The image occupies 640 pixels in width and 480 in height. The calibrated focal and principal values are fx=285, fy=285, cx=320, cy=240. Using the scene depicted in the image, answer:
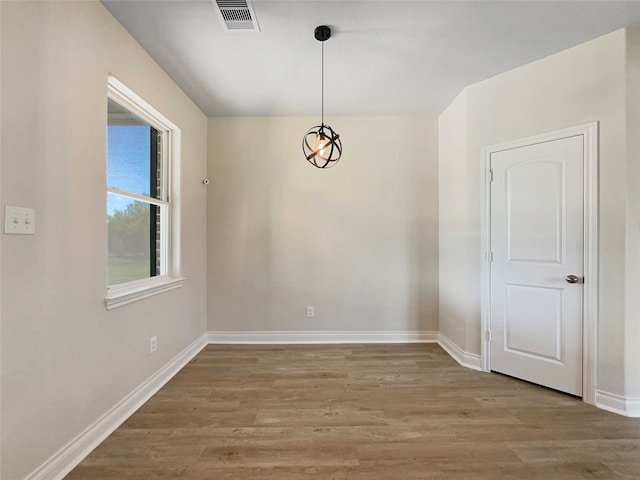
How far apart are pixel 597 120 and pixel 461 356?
2271 mm

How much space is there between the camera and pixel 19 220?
1279 millimetres

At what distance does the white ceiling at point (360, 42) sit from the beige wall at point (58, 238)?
386 millimetres

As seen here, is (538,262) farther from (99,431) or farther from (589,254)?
(99,431)

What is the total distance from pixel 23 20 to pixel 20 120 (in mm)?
457

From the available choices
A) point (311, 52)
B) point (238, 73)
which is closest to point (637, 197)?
point (311, 52)

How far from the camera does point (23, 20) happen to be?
4.25 ft

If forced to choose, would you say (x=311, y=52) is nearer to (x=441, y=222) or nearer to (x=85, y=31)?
(x=85, y=31)

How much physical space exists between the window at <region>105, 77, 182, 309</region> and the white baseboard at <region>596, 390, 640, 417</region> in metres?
3.50

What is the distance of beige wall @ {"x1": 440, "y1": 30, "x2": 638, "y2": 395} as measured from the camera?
2.03 metres

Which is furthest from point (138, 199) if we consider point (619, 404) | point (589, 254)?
point (619, 404)

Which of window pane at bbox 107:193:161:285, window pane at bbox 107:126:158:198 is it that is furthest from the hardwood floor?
window pane at bbox 107:126:158:198

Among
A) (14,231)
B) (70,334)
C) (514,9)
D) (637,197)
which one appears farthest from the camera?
(637,197)

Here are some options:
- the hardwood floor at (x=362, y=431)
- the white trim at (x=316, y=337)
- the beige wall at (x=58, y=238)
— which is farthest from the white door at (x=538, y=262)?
the beige wall at (x=58, y=238)

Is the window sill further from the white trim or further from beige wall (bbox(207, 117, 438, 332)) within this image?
the white trim
